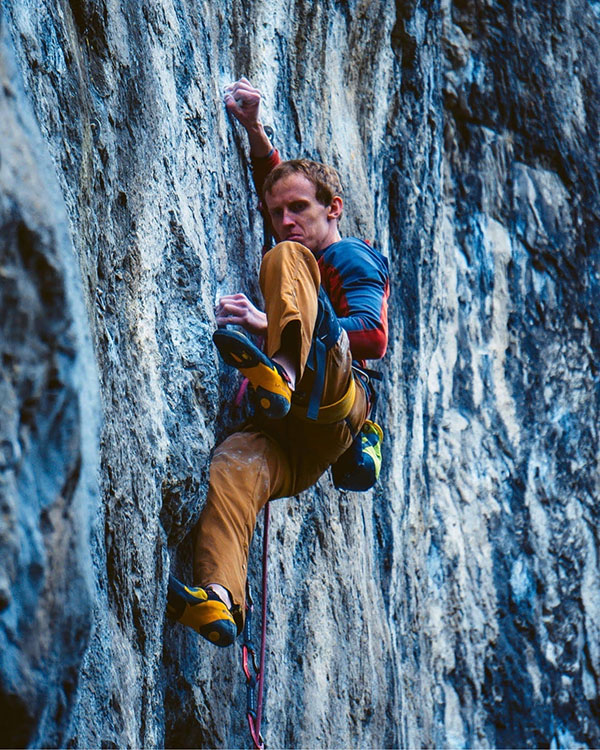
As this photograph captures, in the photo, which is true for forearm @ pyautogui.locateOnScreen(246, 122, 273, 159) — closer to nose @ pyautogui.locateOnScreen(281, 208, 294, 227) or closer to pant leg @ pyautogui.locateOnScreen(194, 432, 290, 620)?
nose @ pyautogui.locateOnScreen(281, 208, 294, 227)

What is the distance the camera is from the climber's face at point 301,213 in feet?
11.0

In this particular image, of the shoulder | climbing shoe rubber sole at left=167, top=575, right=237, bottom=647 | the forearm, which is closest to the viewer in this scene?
climbing shoe rubber sole at left=167, top=575, right=237, bottom=647

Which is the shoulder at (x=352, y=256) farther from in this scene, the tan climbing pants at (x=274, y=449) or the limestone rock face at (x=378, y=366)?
the tan climbing pants at (x=274, y=449)

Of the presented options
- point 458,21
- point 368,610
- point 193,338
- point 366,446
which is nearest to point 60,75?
point 193,338

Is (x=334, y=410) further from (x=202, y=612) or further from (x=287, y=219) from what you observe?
(x=287, y=219)

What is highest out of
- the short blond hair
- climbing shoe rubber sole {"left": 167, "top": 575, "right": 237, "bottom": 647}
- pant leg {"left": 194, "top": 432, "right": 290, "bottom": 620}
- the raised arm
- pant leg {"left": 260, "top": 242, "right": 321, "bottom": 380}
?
the raised arm

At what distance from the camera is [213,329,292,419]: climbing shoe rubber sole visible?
2516 millimetres

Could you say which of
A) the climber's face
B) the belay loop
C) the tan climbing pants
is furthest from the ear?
the belay loop

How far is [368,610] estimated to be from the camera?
15.0 ft

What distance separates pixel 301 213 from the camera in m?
3.37

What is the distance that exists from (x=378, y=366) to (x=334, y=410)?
219 cm

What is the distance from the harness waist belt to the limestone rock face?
26 cm

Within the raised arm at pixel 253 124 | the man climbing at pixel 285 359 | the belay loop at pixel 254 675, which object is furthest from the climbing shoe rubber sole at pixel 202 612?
the raised arm at pixel 253 124

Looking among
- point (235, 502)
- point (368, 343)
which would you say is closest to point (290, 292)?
point (368, 343)
